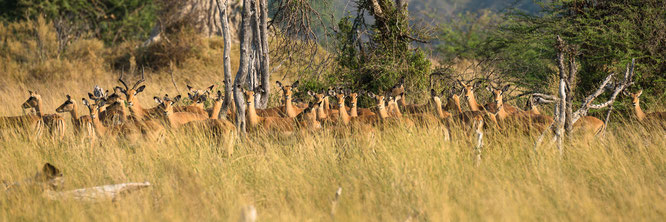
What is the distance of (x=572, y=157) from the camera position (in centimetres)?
625

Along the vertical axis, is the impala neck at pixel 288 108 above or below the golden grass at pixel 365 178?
above

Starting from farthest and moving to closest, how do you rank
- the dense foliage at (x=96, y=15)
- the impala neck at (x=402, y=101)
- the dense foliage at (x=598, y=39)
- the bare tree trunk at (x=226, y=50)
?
the dense foliage at (x=96, y=15)
the dense foliage at (x=598, y=39)
the impala neck at (x=402, y=101)
the bare tree trunk at (x=226, y=50)

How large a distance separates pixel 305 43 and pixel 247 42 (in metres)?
3.04

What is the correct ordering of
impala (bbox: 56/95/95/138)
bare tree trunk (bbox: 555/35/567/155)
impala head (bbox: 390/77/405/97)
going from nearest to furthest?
bare tree trunk (bbox: 555/35/567/155) < impala (bbox: 56/95/95/138) < impala head (bbox: 390/77/405/97)

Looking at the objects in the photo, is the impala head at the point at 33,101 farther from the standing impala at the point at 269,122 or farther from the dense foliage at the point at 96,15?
the dense foliage at the point at 96,15

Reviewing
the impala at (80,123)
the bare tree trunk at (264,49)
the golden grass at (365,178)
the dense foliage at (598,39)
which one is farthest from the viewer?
the dense foliage at (598,39)

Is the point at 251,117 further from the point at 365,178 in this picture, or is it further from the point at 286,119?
the point at 365,178

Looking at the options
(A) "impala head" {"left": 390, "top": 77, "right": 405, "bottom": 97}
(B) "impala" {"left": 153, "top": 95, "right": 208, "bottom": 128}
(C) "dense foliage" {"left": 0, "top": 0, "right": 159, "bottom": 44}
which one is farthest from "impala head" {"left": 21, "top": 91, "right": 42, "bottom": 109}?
(C) "dense foliage" {"left": 0, "top": 0, "right": 159, "bottom": 44}

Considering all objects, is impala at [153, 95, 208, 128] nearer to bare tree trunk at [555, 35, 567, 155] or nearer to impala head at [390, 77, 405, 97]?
impala head at [390, 77, 405, 97]

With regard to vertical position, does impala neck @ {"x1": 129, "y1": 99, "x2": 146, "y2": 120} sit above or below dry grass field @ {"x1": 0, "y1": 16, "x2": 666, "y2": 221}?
above

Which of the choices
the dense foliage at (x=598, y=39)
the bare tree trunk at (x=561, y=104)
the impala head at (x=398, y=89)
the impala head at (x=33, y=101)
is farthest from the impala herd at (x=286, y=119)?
the dense foliage at (x=598, y=39)

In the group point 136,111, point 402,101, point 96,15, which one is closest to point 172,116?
point 136,111

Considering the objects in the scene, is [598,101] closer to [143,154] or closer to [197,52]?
[143,154]

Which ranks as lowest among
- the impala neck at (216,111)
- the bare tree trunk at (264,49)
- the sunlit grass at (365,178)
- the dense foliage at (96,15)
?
the sunlit grass at (365,178)
